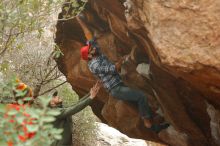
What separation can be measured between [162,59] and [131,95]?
3.26 metres

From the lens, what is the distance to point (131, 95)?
988cm

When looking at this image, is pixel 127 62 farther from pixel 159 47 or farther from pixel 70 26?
pixel 159 47

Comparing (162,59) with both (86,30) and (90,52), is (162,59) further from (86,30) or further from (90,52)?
(86,30)

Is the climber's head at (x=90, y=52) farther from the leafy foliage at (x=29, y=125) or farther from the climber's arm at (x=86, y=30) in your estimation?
the leafy foliage at (x=29, y=125)

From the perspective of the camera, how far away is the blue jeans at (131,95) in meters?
9.86

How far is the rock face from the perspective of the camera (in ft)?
20.4

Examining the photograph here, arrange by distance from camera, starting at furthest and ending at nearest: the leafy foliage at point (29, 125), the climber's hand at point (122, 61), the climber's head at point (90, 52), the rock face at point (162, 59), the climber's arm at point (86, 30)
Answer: the climber's arm at point (86, 30), the climber's hand at point (122, 61), the climber's head at point (90, 52), the rock face at point (162, 59), the leafy foliage at point (29, 125)

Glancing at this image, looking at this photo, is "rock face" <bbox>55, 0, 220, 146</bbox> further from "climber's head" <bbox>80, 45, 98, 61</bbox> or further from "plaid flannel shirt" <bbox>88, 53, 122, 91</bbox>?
"climber's head" <bbox>80, 45, 98, 61</bbox>

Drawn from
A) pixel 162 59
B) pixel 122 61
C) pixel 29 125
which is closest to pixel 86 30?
pixel 122 61

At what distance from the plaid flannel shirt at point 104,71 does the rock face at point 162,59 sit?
593 mm

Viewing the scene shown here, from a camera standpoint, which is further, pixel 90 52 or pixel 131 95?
pixel 131 95

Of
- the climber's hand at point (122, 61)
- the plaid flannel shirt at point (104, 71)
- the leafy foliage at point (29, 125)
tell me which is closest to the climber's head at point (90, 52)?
the plaid flannel shirt at point (104, 71)

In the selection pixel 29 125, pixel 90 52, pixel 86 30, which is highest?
pixel 29 125

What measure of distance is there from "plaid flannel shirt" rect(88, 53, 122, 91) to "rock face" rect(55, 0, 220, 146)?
59 cm
